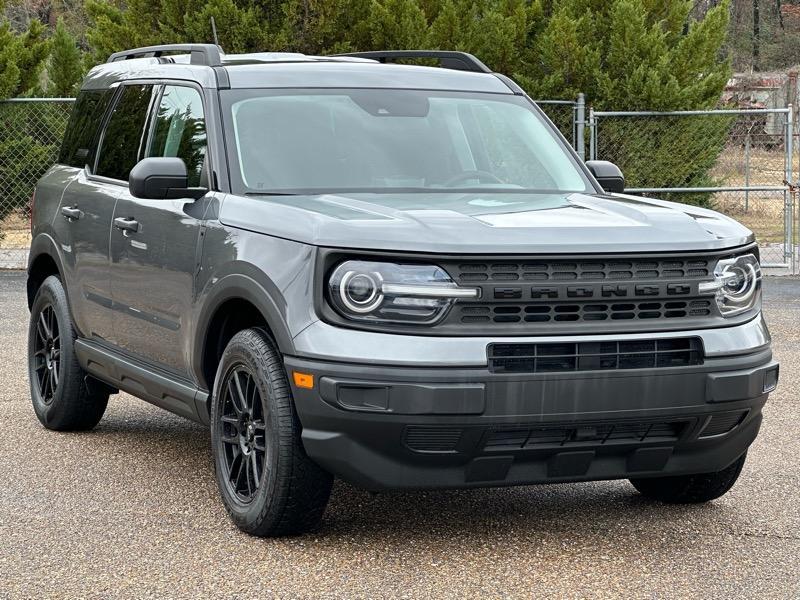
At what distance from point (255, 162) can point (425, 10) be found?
12488mm

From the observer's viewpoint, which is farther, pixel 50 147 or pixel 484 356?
pixel 50 147

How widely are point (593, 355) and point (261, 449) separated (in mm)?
1314

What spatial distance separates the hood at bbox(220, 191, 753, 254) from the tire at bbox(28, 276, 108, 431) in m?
2.08

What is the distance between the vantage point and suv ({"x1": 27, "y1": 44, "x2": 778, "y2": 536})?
484cm

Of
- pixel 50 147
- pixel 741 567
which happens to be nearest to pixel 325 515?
pixel 741 567

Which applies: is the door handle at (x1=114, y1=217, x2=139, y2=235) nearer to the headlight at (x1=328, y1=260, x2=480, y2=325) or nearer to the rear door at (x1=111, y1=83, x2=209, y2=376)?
the rear door at (x1=111, y1=83, x2=209, y2=376)

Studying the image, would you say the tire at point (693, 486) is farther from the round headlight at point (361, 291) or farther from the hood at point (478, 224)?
the round headlight at point (361, 291)

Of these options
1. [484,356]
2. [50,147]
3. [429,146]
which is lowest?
[50,147]

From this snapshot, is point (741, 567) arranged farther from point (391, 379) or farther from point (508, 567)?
point (391, 379)

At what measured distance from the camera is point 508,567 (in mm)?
5047

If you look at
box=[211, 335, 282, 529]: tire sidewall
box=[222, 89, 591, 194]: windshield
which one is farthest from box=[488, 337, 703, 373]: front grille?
box=[222, 89, 591, 194]: windshield

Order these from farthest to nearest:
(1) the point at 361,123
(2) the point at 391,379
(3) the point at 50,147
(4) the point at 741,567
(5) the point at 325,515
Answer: (3) the point at 50,147
(1) the point at 361,123
(5) the point at 325,515
(4) the point at 741,567
(2) the point at 391,379

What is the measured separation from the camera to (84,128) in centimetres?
779

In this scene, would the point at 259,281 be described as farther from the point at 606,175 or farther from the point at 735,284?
the point at 606,175
